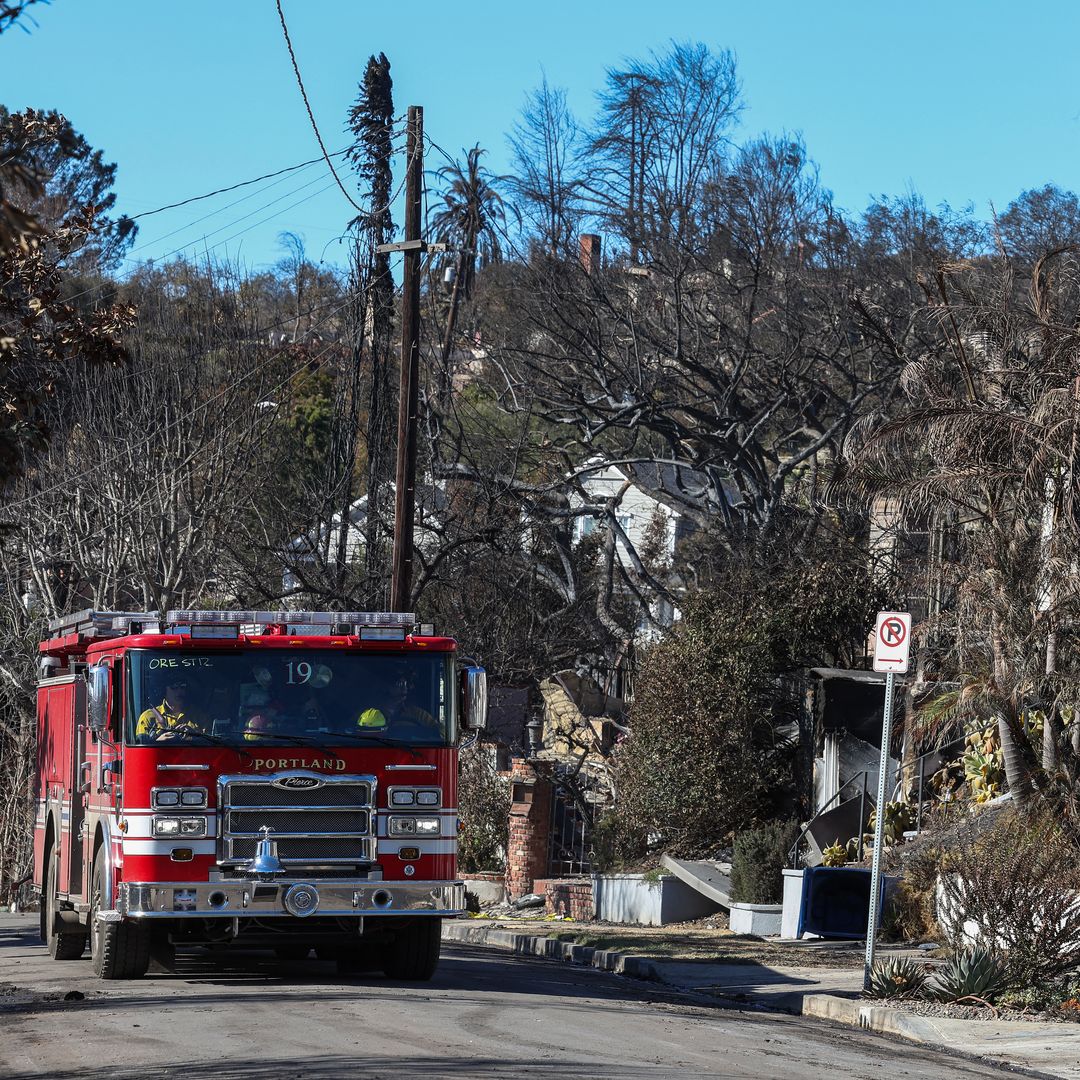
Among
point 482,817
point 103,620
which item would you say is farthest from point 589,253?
point 103,620

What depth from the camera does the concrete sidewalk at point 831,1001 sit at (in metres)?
11.1

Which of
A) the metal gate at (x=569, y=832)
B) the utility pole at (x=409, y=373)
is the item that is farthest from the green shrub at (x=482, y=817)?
the utility pole at (x=409, y=373)

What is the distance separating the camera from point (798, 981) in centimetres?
1486

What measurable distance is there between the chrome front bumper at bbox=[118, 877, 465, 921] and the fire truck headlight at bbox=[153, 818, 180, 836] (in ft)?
1.20

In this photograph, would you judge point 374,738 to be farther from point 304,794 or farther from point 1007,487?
point 1007,487

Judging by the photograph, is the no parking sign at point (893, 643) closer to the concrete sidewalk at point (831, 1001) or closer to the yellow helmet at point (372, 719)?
the concrete sidewalk at point (831, 1001)

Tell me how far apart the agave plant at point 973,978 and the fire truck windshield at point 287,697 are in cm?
438

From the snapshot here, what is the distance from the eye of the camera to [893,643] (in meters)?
13.5

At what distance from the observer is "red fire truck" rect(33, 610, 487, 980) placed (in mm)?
12555

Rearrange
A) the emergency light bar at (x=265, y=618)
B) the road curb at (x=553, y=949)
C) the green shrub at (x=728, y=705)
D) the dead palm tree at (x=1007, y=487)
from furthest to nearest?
the green shrub at (x=728, y=705) < the dead palm tree at (x=1007, y=487) < the road curb at (x=553, y=949) < the emergency light bar at (x=265, y=618)

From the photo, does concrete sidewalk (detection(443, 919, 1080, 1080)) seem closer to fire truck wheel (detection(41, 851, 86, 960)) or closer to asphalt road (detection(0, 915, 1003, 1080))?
asphalt road (detection(0, 915, 1003, 1080))

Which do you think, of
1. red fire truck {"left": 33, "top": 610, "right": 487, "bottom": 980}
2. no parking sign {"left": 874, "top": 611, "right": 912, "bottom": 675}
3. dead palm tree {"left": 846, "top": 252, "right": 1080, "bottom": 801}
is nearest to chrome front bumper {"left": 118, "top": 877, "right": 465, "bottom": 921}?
red fire truck {"left": 33, "top": 610, "right": 487, "bottom": 980}

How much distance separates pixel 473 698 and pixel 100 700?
2921 mm

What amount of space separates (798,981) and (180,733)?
6055 millimetres
